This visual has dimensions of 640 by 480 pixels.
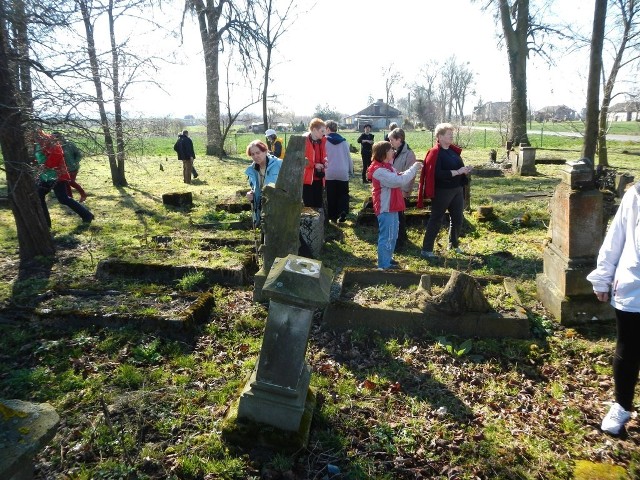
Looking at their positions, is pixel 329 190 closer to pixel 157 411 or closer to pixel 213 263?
pixel 213 263

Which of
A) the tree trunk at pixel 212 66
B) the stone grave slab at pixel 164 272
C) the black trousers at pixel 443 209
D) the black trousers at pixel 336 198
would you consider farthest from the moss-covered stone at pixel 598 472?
the tree trunk at pixel 212 66

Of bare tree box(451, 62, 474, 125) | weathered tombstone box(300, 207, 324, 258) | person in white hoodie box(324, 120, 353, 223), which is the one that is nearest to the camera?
weathered tombstone box(300, 207, 324, 258)

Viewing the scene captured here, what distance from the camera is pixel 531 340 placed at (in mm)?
4660

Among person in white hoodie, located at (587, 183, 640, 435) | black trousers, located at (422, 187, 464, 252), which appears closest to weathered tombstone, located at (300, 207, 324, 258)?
black trousers, located at (422, 187, 464, 252)

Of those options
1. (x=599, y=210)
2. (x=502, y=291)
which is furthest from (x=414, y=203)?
(x=599, y=210)

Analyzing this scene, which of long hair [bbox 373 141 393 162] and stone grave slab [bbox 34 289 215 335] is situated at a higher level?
long hair [bbox 373 141 393 162]

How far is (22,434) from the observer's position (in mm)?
2090

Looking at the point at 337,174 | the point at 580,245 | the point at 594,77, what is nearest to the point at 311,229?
the point at 337,174

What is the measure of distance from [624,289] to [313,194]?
552 centimetres

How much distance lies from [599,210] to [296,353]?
11.8 feet

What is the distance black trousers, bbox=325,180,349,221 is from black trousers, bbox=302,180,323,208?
72 centimetres

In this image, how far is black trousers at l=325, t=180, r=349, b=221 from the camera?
8719 millimetres

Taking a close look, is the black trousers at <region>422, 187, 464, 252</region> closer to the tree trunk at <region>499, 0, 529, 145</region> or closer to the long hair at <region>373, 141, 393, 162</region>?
the long hair at <region>373, 141, 393, 162</region>

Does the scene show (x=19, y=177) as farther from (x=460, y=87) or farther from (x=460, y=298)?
(x=460, y=87)
